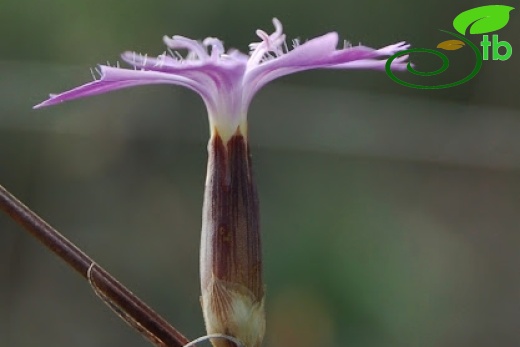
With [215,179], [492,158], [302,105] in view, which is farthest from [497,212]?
[215,179]

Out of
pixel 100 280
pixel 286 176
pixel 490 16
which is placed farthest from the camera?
pixel 286 176

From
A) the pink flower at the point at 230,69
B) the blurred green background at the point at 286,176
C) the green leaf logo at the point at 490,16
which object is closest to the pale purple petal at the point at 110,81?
the pink flower at the point at 230,69

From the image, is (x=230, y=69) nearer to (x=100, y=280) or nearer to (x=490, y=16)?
(x=100, y=280)

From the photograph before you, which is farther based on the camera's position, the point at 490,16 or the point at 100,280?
the point at 490,16

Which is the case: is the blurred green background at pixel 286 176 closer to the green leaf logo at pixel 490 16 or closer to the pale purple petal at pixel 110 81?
the green leaf logo at pixel 490 16

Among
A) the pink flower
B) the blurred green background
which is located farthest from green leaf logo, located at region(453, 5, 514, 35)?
the blurred green background

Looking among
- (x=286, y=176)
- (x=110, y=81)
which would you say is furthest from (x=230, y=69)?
(x=286, y=176)

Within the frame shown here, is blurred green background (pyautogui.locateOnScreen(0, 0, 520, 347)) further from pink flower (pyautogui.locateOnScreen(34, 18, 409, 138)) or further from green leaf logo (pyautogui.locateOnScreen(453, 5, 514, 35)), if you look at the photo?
pink flower (pyautogui.locateOnScreen(34, 18, 409, 138))
